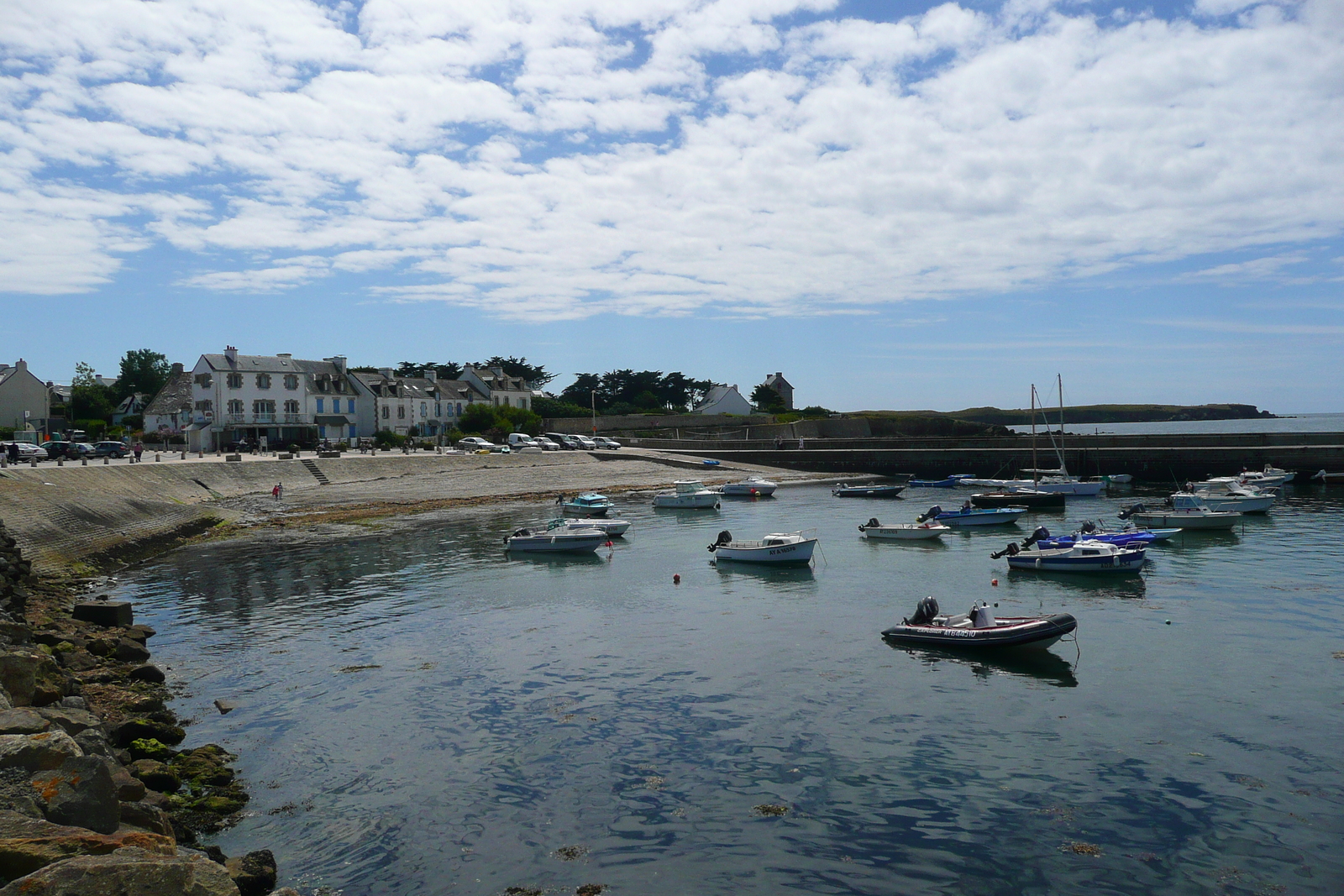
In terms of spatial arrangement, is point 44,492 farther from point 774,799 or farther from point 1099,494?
point 1099,494

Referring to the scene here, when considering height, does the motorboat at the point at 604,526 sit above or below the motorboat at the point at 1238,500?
below

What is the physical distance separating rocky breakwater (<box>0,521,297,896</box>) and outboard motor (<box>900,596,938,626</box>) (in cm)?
1897

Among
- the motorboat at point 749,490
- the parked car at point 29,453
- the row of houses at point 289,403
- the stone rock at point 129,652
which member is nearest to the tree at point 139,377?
the row of houses at point 289,403

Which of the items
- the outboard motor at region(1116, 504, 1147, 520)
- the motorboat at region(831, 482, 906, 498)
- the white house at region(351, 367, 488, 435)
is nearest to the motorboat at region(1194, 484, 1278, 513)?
the outboard motor at region(1116, 504, 1147, 520)

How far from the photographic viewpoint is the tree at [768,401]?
172m

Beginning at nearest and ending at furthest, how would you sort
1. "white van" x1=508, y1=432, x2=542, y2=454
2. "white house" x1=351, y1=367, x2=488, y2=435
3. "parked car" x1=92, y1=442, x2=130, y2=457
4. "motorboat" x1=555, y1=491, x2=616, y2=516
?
"motorboat" x1=555, y1=491, x2=616, y2=516 → "parked car" x1=92, y1=442, x2=130, y2=457 → "white van" x1=508, y1=432, x2=542, y2=454 → "white house" x1=351, y1=367, x2=488, y2=435

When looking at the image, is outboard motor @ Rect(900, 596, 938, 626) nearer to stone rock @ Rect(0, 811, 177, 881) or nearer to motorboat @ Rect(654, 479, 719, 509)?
stone rock @ Rect(0, 811, 177, 881)

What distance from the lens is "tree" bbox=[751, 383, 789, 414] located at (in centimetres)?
17150

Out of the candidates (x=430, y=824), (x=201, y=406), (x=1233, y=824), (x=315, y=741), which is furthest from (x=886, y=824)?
(x=201, y=406)

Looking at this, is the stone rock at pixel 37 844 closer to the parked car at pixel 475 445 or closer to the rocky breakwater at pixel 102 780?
the rocky breakwater at pixel 102 780

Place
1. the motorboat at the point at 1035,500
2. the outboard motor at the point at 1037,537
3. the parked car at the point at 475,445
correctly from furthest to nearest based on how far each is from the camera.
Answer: the parked car at the point at 475,445 < the motorboat at the point at 1035,500 < the outboard motor at the point at 1037,537

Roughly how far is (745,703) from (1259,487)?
62009 millimetres

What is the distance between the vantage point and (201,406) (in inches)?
3912

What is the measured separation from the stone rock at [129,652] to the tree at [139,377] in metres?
121
